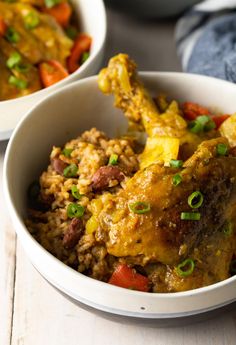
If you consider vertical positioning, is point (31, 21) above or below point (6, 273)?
above

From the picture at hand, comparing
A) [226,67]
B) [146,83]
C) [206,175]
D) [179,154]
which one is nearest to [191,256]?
[206,175]

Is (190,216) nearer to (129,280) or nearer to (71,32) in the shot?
(129,280)

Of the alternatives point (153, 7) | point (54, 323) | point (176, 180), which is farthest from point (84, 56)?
point (54, 323)

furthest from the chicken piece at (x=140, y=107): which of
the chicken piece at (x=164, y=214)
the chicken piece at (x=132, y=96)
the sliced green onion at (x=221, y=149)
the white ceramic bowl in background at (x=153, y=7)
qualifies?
the white ceramic bowl in background at (x=153, y=7)

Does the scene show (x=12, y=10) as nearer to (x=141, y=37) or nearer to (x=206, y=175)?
(x=141, y=37)

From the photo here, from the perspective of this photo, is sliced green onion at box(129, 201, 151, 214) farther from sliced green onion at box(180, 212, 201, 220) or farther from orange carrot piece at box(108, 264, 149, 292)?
orange carrot piece at box(108, 264, 149, 292)

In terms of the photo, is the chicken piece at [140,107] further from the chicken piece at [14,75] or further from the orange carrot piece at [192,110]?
the chicken piece at [14,75]

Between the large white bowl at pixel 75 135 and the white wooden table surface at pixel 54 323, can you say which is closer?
the large white bowl at pixel 75 135
